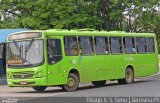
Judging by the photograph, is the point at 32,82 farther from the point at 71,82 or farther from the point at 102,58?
the point at 102,58

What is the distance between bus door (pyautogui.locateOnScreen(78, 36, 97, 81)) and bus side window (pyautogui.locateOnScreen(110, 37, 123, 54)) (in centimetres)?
199

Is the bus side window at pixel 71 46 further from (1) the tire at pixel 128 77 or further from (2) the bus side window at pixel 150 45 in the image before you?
(2) the bus side window at pixel 150 45

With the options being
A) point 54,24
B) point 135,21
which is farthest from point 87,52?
point 135,21

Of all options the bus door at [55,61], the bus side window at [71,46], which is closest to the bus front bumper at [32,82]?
the bus door at [55,61]

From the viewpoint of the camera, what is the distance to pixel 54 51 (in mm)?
23109

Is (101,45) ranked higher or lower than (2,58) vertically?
higher

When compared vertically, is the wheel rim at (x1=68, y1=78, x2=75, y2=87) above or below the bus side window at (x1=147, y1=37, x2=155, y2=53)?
below

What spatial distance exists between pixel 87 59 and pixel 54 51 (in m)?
2.60

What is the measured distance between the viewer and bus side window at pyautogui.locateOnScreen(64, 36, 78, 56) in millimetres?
23922

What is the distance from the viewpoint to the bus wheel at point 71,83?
2363 centimetres

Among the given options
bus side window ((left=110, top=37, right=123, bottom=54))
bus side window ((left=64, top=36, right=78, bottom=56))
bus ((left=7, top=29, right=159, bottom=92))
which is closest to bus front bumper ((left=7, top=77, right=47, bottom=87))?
bus ((left=7, top=29, right=159, bottom=92))

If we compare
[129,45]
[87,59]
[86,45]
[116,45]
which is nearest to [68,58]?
A: [87,59]

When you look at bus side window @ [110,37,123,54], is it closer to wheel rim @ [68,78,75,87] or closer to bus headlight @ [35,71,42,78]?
wheel rim @ [68,78,75,87]

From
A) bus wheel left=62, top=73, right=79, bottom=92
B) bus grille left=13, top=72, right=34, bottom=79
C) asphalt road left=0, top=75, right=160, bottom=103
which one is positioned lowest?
asphalt road left=0, top=75, right=160, bottom=103
